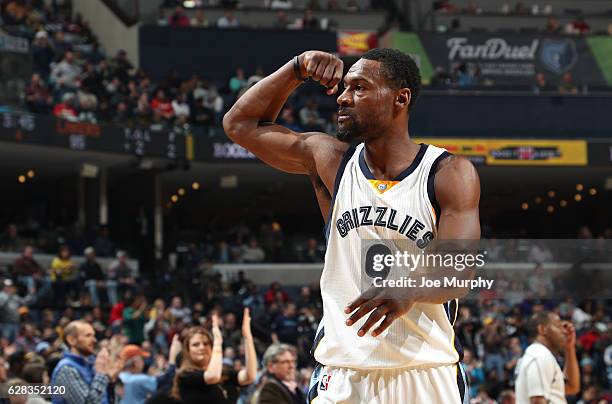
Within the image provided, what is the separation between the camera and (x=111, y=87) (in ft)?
82.4

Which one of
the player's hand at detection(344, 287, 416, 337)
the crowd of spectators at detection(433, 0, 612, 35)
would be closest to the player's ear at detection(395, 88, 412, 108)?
the player's hand at detection(344, 287, 416, 337)

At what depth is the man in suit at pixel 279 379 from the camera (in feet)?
27.0

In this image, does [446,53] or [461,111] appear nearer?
[461,111]

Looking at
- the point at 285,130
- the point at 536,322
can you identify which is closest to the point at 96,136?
the point at 536,322

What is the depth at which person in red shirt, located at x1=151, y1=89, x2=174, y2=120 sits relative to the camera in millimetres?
25578

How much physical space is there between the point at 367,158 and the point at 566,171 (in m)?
26.0

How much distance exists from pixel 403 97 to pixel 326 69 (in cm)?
34

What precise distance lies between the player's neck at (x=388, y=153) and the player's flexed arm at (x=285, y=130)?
18cm

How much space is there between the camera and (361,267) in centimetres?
414

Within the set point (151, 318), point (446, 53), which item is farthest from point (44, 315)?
point (446, 53)

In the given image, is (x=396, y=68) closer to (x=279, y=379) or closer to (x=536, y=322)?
(x=536, y=322)

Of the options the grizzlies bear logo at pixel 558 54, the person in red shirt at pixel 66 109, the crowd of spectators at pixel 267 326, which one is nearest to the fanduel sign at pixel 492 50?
the grizzlies bear logo at pixel 558 54

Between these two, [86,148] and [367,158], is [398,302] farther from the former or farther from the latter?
[86,148]

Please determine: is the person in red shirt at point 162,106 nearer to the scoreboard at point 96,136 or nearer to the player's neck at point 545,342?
the scoreboard at point 96,136
